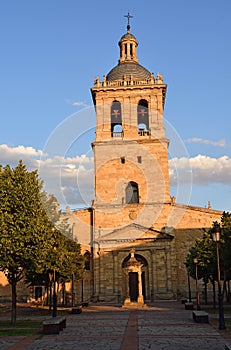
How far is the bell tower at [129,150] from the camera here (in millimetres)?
47500

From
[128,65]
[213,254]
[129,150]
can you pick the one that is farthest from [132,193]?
[213,254]

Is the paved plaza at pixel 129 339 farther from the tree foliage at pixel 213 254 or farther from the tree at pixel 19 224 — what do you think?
the tree foliage at pixel 213 254

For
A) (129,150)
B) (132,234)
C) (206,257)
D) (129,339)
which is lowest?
(129,339)

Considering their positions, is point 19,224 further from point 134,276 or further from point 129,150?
point 129,150

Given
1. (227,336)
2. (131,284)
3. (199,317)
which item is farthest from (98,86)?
(227,336)

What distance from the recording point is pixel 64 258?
3375 cm

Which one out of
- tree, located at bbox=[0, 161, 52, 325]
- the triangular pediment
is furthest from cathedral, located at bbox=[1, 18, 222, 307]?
tree, located at bbox=[0, 161, 52, 325]

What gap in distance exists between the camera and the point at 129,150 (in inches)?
1914

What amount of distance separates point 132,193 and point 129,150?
4.89 m

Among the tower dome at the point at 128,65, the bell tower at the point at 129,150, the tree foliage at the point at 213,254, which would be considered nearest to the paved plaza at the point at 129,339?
the tree foliage at the point at 213,254

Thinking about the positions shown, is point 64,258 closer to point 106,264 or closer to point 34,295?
point 106,264

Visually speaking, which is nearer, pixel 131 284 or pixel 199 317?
pixel 199 317

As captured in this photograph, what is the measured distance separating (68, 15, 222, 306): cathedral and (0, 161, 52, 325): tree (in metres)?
22.9

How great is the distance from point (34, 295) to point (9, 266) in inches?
1111
